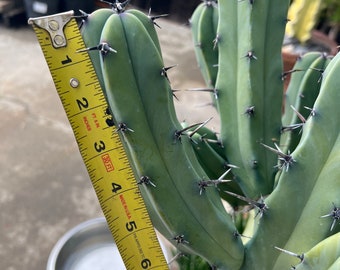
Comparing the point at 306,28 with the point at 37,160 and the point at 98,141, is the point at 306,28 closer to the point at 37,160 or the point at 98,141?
the point at 37,160

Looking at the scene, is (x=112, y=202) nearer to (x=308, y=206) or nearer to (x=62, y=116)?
(x=308, y=206)

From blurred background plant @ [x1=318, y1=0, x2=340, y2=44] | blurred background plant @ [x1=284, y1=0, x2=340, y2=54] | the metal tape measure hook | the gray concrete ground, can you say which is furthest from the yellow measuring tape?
blurred background plant @ [x1=318, y1=0, x2=340, y2=44]

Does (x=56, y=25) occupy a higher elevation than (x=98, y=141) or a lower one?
higher

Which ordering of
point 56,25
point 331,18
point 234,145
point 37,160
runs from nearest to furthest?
point 56,25, point 234,145, point 37,160, point 331,18

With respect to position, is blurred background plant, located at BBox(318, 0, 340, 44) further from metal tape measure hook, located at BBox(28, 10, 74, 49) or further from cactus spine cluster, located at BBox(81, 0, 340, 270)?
metal tape measure hook, located at BBox(28, 10, 74, 49)

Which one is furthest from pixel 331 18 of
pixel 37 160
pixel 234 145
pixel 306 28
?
pixel 234 145

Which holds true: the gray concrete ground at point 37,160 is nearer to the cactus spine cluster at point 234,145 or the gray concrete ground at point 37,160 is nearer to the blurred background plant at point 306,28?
the blurred background plant at point 306,28

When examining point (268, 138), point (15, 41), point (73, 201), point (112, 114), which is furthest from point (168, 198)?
point (15, 41)
